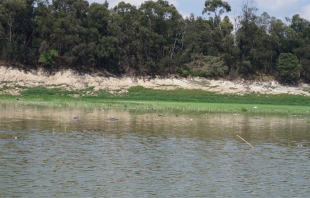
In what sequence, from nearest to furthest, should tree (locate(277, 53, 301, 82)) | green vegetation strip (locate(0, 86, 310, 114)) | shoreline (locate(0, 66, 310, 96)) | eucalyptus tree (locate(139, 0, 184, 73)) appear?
1. green vegetation strip (locate(0, 86, 310, 114))
2. shoreline (locate(0, 66, 310, 96))
3. eucalyptus tree (locate(139, 0, 184, 73))
4. tree (locate(277, 53, 301, 82))

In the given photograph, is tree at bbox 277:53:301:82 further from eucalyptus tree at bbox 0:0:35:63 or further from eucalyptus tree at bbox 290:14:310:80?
eucalyptus tree at bbox 0:0:35:63

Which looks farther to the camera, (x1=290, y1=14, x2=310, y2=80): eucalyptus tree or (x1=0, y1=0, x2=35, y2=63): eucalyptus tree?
(x1=290, y1=14, x2=310, y2=80): eucalyptus tree

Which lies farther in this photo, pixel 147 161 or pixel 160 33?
pixel 160 33

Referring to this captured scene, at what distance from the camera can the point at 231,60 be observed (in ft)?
296

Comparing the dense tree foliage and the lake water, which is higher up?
the dense tree foliage

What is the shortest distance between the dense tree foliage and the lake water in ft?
147

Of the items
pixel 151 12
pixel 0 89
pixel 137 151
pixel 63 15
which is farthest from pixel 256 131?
pixel 151 12

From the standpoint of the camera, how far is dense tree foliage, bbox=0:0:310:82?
76.9m

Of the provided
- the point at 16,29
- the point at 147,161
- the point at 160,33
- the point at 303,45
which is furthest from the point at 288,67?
the point at 147,161

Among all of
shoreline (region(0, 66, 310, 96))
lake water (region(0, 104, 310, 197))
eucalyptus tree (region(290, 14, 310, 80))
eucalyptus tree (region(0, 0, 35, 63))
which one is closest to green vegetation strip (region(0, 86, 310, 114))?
→ shoreline (region(0, 66, 310, 96))

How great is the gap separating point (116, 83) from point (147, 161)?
194 ft

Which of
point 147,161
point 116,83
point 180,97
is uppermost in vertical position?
point 116,83

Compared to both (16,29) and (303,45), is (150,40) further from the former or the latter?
(303,45)

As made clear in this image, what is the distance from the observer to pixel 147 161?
2064 centimetres
